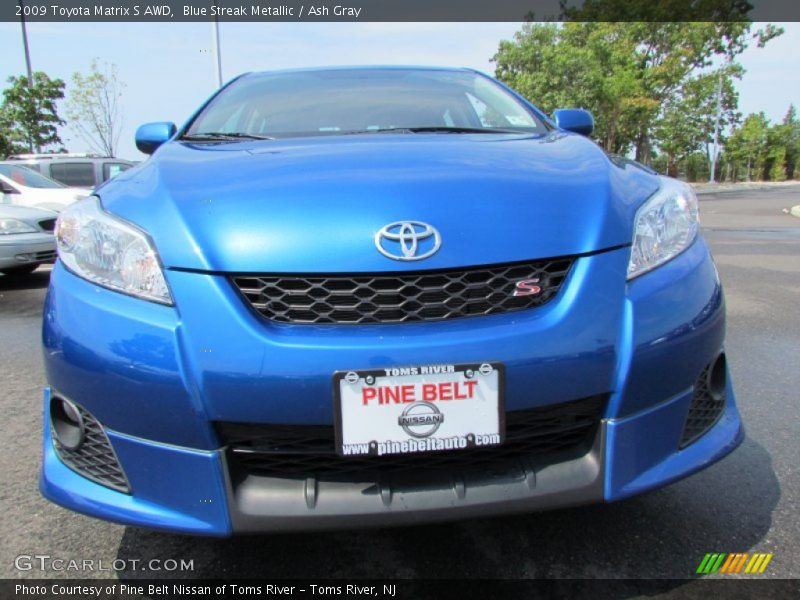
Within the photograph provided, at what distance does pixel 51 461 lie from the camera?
1496 mm

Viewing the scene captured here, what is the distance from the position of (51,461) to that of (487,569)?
1.13 m

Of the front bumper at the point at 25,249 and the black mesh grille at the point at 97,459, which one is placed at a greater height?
the black mesh grille at the point at 97,459

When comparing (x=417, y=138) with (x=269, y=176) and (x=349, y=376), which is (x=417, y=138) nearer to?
(x=269, y=176)

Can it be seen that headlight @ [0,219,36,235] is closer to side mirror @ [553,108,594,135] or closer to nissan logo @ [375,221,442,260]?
side mirror @ [553,108,594,135]

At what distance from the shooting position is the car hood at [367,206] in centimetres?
134

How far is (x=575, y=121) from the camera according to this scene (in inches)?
101

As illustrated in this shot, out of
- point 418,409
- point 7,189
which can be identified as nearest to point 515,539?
point 418,409

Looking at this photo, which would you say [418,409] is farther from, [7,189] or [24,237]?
[7,189]

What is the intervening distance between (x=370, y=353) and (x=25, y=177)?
9.09m

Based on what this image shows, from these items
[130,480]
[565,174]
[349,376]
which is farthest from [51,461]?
[565,174]

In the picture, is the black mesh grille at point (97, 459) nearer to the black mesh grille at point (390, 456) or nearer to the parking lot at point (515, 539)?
the black mesh grille at point (390, 456)

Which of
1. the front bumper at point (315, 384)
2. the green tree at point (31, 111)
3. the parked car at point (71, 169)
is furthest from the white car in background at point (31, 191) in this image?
the green tree at point (31, 111)

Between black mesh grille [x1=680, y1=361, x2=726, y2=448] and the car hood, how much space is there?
41 cm

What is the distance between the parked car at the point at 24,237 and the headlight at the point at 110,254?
5173 mm
